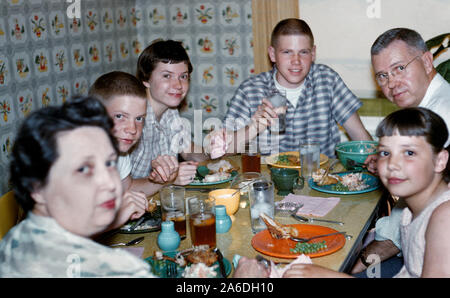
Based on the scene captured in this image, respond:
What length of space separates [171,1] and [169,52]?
1.67 meters

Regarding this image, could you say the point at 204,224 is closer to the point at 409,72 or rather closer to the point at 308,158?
the point at 308,158

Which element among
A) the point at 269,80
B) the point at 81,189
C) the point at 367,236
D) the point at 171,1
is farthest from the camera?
the point at 171,1

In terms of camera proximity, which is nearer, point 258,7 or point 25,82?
point 25,82

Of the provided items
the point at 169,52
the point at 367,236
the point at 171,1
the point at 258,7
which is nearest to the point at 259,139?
the point at 169,52

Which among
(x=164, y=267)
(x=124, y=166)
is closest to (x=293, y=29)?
(x=124, y=166)

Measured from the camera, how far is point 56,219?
1.19 metres

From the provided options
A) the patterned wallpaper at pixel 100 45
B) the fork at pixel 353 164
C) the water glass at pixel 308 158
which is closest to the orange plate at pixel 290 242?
the water glass at pixel 308 158

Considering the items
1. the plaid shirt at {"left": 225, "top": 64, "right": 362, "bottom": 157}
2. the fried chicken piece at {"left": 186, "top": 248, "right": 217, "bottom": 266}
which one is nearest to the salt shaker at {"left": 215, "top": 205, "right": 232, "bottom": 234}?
the fried chicken piece at {"left": 186, "top": 248, "right": 217, "bottom": 266}

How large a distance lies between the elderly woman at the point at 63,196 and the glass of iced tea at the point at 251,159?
50.6 inches

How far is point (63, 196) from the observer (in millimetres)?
1167

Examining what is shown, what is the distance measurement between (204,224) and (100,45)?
2.70m

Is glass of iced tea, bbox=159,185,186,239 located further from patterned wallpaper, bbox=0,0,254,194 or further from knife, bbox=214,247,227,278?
patterned wallpaper, bbox=0,0,254,194

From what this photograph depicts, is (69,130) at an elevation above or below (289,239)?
above
